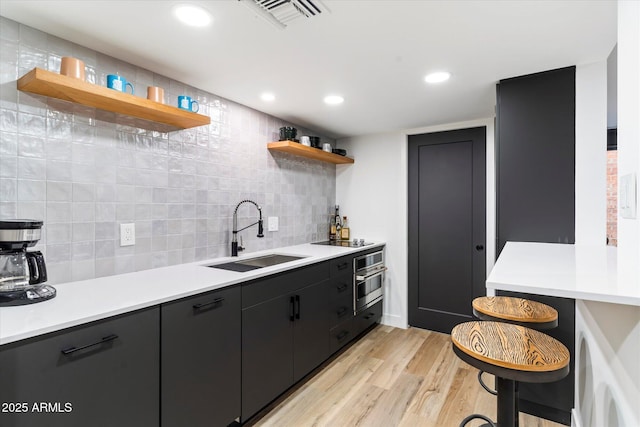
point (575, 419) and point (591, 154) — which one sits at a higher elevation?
point (591, 154)

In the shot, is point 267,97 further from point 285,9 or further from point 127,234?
point 127,234

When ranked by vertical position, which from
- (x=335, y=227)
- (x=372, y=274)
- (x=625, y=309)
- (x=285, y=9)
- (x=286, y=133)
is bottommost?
(x=372, y=274)

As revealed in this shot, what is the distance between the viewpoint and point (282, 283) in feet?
6.84

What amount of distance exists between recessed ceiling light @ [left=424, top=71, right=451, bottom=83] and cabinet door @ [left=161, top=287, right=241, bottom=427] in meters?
1.83

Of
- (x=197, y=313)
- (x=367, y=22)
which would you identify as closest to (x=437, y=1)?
(x=367, y=22)

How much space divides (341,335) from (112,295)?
6.34ft

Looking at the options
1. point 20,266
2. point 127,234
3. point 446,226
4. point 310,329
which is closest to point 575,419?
point 310,329

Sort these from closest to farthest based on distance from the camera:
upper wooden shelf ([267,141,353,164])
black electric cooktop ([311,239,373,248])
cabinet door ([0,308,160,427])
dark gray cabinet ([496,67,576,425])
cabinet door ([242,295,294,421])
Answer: cabinet door ([0,308,160,427]), cabinet door ([242,295,294,421]), dark gray cabinet ([496,67,576,425]), upper wooden shelf ([267,141,353,164]), black electric cooktop ([311,239,373,248])

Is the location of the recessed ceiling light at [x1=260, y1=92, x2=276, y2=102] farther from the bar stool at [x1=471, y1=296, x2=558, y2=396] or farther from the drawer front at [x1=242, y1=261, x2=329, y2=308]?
the bar stool at [x1=471, y1=296, x2=558, y2=396]

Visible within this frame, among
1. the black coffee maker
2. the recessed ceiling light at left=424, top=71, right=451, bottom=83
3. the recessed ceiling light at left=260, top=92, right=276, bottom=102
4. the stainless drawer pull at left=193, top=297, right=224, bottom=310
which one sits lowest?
the stainless drawer pull at left=193, top=297, right=224, bottom=310

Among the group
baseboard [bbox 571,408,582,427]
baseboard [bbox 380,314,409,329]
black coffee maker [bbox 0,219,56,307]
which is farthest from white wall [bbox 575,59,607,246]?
black coffee maker [bbox 0,219,56,307]

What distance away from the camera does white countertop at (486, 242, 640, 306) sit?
0.76 meters

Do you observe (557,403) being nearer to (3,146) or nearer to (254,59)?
(254,59)

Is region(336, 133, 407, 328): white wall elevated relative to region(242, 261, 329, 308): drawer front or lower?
elevated
